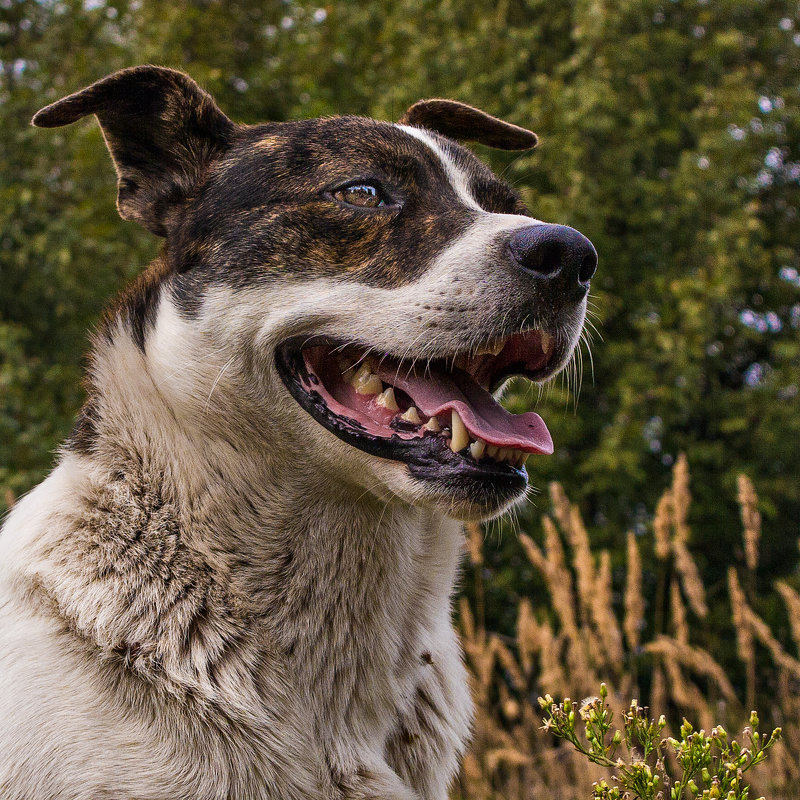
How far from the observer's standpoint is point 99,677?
221cm

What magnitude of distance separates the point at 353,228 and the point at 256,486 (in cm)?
79

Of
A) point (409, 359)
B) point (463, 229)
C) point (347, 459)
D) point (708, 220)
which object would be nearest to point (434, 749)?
point (347, 459)

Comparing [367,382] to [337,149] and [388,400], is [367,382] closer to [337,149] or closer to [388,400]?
[388,400]

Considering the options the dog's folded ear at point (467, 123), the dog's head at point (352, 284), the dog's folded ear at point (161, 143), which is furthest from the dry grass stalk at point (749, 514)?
the dog's folded ear at point (161, 143)

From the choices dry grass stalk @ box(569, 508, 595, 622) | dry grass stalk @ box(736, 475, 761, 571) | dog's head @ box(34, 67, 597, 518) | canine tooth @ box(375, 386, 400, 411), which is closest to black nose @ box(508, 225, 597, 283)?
dog's head @ box(34, 67, 597, 518)

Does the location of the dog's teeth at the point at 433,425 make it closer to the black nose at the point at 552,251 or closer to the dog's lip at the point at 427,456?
the dog's lip at the point at 427,456

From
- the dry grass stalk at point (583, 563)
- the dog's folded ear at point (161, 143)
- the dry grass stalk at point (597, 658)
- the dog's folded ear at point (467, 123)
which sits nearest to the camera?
the dog's folded ear at point (161, 143)

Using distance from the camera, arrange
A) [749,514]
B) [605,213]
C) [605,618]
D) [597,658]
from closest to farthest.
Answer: [749,514], [605,618], [597,658], [605,213]

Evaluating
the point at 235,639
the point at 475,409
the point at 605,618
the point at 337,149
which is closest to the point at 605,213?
the point at 605,618

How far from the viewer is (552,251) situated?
7.89 feet

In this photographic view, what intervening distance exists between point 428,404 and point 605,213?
617 cm

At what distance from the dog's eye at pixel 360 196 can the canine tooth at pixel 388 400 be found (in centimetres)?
58

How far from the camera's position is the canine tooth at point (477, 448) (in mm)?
2336

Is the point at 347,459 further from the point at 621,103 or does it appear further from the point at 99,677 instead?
the point at 621,103
